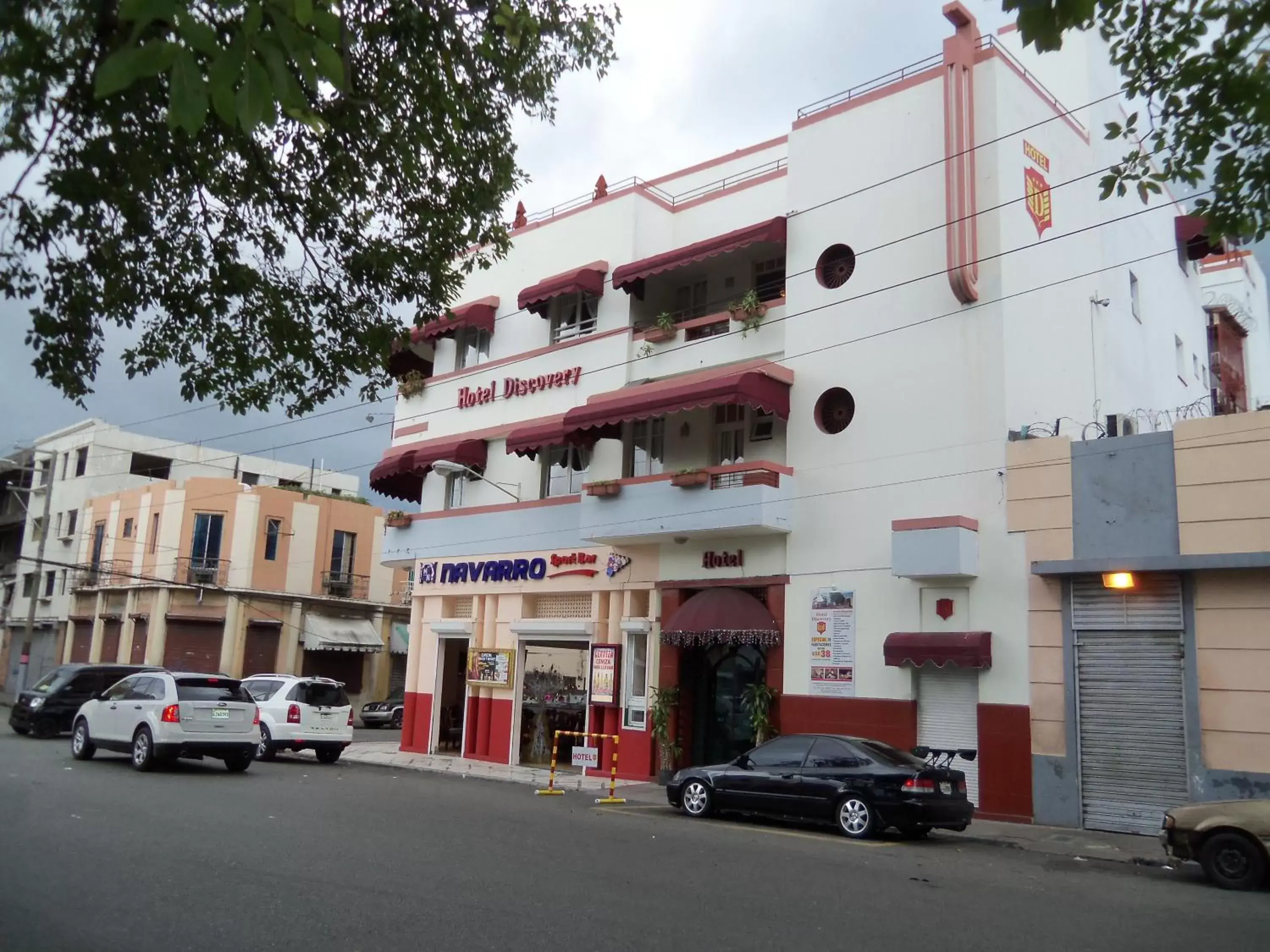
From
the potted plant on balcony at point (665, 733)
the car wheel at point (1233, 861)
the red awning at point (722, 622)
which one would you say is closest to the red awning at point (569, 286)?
the red awning at point (722, 622)

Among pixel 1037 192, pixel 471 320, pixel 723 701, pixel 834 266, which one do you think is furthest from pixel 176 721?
pixel 1037 192

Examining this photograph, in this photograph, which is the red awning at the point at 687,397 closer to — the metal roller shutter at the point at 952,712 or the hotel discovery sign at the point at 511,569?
the hotel discovery sign at the point at 511,569

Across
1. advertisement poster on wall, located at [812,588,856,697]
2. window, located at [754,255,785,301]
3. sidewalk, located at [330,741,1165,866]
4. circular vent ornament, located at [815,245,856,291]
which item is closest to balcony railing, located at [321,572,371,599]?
sidewalk, located at [330,741,1165,866]

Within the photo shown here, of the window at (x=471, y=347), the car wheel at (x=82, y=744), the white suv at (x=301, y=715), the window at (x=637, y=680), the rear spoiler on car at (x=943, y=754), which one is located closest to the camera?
the rear spoiler on car at (x=943, y=754)

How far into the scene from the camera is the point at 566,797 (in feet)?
63.1

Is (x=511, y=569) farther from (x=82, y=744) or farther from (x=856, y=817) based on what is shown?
(x=856, y=817)

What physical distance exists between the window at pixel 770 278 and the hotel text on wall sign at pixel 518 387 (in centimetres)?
463

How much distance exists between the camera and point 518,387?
2683cm

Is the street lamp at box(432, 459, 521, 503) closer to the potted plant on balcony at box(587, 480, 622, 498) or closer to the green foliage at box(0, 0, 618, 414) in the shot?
the potted plant on balcony at box(587, 480, 622, 498)

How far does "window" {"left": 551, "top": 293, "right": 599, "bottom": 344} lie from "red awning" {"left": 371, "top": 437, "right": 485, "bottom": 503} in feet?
11.1

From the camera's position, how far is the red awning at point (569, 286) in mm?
24969

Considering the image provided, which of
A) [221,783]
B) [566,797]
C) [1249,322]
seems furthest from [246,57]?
[1249,322]

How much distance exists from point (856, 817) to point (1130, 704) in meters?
5.06

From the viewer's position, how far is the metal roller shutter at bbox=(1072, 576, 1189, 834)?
16.1 meters
